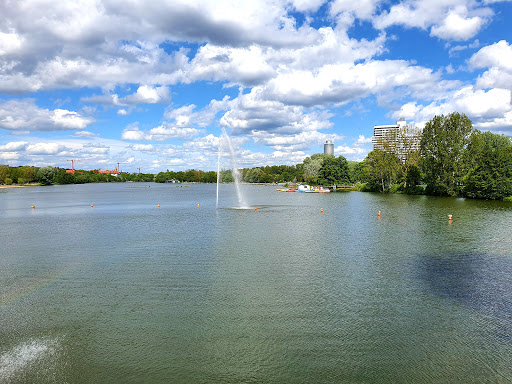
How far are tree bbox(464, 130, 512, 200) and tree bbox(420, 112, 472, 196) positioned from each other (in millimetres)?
2921

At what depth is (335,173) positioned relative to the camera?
151 m

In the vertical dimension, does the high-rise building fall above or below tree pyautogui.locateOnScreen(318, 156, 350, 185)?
above

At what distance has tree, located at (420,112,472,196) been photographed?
306 ft

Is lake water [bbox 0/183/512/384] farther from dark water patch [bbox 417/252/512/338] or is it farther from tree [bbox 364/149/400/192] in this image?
tree [bbox 364/149/400/192]

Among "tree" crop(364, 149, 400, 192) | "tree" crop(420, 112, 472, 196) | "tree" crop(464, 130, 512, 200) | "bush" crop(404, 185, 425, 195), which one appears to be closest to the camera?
"tree" crop(464, 130, 512, 200)

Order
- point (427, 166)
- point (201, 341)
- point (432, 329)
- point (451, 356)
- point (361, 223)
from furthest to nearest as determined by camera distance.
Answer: point (427, 166) → point (361, 223) → point (432, 329) → point (201, 341) → point (451, 356)

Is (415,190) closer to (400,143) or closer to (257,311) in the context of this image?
(400,143)

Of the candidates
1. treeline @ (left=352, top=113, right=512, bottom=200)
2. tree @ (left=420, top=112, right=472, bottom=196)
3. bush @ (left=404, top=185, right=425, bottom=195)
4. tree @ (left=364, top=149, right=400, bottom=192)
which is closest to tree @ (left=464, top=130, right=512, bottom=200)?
treeline @ (left=352, top=113, right=512, bottom=200)

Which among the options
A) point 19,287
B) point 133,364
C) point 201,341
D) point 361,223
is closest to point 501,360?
point 201,341

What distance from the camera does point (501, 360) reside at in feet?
41.3

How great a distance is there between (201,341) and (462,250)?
2567 cm

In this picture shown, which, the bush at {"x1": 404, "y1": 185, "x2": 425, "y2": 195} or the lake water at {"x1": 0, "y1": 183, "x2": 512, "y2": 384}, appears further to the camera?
the bush at {"x1": 404, "y1": 185, "x2": 425, "y2": 195}

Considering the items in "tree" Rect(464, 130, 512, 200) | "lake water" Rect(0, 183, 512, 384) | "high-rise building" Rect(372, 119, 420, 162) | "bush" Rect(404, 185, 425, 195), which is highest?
"high-rise building" Rect(372, 119, 420, 162)

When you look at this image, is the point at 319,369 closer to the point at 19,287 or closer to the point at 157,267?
the point at 157,267
